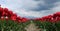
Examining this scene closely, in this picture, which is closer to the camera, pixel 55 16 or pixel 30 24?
pixel 30 24

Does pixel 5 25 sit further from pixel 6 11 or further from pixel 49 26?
pixel 49 26

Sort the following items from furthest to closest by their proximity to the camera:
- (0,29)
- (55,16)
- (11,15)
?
(55,16) → (11,15) → (0,29)

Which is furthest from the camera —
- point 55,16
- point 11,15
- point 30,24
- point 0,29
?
point 55,16

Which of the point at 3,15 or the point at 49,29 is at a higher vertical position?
the point at 3,15

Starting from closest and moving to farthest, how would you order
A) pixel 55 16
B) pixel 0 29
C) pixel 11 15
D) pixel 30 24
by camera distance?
pixel 0 29
pixel 30 24
pixel 11 15
pixel 55 16

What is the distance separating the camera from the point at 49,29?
6.14 m

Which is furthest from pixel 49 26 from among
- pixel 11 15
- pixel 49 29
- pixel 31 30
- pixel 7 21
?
pixel 7 21

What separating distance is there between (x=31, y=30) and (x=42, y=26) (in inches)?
19.4

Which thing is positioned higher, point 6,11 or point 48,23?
point 6,11

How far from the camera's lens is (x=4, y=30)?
482 centimetres

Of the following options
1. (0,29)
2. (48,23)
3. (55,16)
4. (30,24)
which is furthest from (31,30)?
(55,16)

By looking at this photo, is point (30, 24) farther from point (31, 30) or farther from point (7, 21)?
point (7, 21)

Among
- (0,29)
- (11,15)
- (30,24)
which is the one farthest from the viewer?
(11,15)

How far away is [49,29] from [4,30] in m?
1.78
